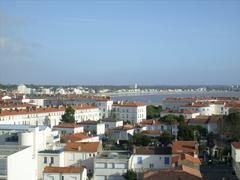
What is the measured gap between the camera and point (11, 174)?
16281mm

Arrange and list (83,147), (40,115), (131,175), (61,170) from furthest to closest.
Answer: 1. (40,115)
2. (83,147)
3. (131,175)
4. (61,170)

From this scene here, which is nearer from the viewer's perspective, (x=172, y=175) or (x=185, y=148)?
(x=172, y=175)

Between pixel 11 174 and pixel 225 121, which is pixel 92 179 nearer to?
pixel 11 174

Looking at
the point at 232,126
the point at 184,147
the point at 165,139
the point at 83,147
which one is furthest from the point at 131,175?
the point at 232,126

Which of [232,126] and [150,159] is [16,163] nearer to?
[150,159]

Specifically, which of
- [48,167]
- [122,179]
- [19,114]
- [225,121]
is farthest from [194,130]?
[19,114]

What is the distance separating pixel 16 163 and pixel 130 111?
3704 cm

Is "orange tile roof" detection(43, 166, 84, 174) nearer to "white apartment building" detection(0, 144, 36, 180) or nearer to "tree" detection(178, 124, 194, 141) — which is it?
"white apartment building" detection(0, 144, 36, 180)

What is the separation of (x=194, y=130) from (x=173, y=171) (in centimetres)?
1653

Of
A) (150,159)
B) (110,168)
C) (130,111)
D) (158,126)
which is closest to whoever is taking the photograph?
→ (110,168)

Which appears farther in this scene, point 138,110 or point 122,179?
point 138,110

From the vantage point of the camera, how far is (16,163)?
17.0 m

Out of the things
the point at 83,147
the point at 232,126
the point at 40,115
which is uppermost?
the point at 232,126

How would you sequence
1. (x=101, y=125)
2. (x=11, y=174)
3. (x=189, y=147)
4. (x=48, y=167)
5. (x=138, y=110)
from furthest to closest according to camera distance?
(x=138, y=110) < (x=101, y=125) < (x=189, y=147) < (x=48, y=167) < (x=11, y=174)
